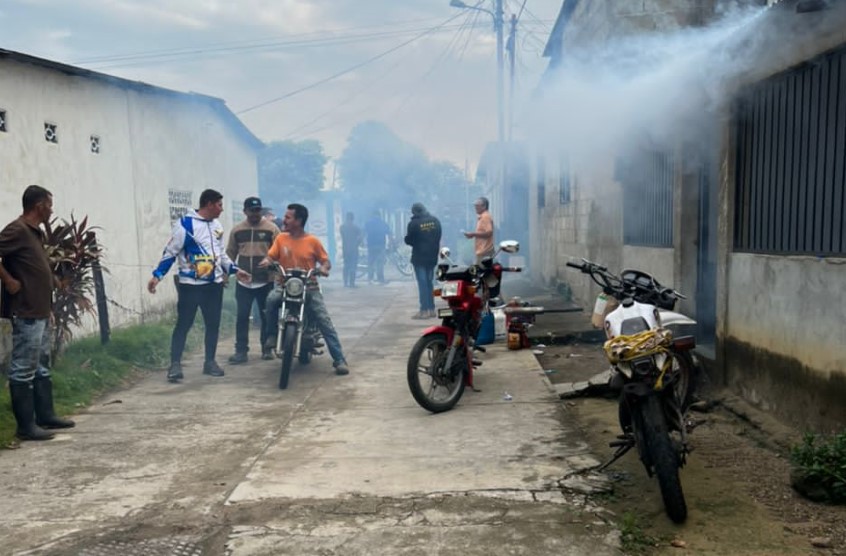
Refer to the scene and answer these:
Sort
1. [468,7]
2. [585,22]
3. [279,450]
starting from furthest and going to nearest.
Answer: [468,7] → [585,22] → [279,450]

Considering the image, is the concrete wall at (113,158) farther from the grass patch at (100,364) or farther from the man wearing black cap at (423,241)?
the man wearing black cap at (423,241)

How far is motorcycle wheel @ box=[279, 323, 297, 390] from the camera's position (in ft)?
20.4

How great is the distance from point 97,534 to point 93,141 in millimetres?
6231

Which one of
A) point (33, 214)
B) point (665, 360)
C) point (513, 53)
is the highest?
point (513, 53)

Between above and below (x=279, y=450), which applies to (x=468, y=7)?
above

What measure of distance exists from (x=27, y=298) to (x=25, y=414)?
2.68 ft

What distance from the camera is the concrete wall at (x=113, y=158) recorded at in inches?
265

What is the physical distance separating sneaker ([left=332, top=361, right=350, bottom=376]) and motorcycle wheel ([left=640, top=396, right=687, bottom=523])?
152 inches

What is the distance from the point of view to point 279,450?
14.5 ft

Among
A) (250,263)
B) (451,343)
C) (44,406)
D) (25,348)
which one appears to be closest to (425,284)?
(250,263)

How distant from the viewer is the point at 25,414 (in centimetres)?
472

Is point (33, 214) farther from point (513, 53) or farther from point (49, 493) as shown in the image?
point (513, 53)

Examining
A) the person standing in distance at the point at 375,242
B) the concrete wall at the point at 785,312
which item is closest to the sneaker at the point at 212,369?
the concrete wall at the point at 785,312

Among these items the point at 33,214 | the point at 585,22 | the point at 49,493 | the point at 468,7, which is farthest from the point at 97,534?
the point at 468,7
